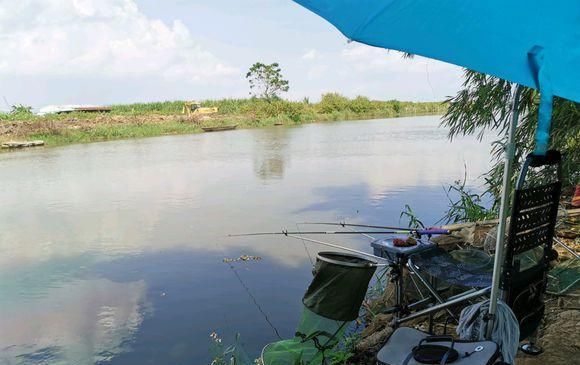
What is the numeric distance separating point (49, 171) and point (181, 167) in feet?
10.1

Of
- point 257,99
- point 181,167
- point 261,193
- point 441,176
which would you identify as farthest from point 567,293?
point 257,99

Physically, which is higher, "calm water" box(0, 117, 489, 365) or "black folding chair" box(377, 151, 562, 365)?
"black folding chair" box(377, 151, 562, 365)

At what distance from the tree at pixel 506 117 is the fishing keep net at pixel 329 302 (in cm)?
251

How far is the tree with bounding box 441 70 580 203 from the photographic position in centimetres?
410

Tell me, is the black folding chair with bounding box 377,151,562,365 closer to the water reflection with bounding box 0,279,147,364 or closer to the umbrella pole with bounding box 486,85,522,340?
the umbrella pole with bounding box 486,85,522,340

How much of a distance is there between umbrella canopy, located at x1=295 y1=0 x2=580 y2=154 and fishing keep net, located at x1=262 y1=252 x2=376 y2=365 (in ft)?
3.48

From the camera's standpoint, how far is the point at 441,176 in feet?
30.5

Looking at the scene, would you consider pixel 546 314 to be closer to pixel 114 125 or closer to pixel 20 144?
pixel 20 144

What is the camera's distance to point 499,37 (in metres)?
1.21

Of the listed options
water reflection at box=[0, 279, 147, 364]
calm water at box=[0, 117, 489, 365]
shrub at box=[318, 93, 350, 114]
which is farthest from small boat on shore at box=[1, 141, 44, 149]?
shrub at box=[318, 93, 350, 114]

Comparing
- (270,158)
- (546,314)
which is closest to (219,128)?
(270,158)

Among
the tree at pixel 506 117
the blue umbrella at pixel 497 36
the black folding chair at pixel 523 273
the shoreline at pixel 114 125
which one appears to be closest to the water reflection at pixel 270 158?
the tree at pixel 506 117

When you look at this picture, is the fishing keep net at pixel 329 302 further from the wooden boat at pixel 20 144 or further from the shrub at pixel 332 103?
the shrub at pixel 332 103

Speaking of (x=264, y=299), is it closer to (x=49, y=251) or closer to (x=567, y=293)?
(x=567, y=293)
